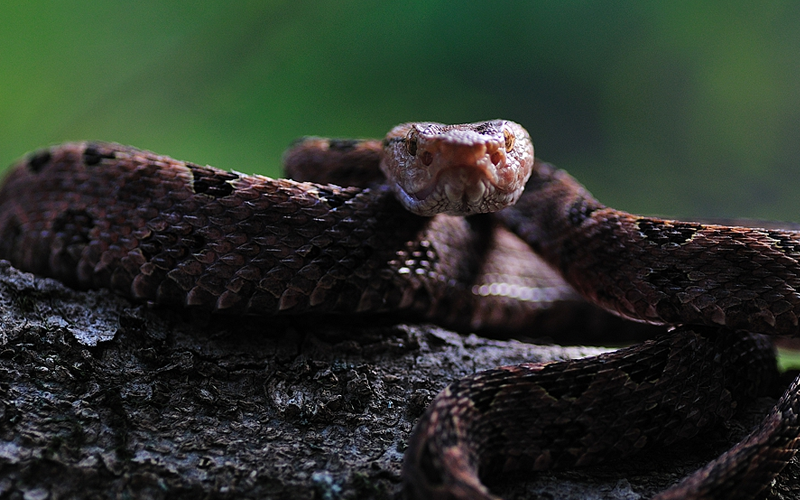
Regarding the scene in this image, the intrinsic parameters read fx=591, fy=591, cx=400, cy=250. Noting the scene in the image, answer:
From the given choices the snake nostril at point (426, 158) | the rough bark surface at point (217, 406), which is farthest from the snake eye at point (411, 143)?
the rough bark surface at point (217, 406)

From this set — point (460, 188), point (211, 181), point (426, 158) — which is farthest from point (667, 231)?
point (211, 181)

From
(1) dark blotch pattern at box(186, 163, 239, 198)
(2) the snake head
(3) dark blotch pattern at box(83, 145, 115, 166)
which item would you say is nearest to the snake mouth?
(2) the snake head

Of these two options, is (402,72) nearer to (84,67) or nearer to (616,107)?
(616,107)

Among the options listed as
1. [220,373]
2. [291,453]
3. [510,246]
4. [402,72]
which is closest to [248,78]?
[402,72]

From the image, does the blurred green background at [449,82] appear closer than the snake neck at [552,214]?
No

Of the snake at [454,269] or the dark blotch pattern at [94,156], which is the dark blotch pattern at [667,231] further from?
the dark blotch pattern at [94,156]

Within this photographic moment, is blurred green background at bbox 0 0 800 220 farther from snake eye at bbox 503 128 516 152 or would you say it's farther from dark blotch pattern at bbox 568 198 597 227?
snake eye at bbox 503 128 516 152
